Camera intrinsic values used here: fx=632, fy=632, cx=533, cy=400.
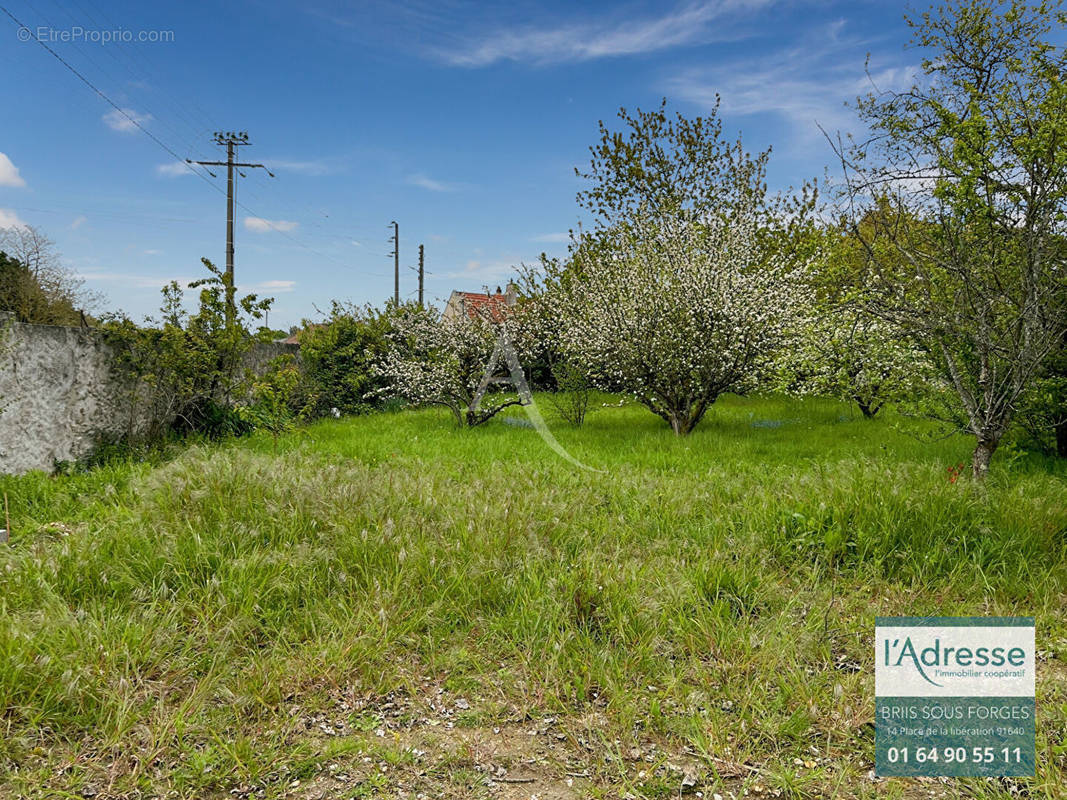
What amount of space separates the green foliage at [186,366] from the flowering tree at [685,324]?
540cm

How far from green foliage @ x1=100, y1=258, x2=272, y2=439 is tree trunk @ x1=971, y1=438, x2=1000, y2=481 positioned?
8998mm

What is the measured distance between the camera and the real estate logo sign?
2572 millimetres

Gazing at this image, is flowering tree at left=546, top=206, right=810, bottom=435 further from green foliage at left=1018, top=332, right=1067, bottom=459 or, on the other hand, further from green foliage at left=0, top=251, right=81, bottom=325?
green foliage at left=0, top=251, right=81, bottom=325

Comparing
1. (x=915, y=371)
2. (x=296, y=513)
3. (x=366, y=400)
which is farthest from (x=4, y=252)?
(x=915, y=371)

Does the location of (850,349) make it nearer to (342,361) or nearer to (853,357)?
(853,357)

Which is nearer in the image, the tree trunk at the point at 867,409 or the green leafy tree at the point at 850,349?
the green leafy tree at the point at 850,349

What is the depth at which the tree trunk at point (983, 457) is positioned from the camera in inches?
225

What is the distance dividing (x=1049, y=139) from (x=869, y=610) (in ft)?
13.7

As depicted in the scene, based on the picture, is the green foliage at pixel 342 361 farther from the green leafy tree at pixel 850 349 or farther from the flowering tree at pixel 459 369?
the green leafy tree at pixel 850 349

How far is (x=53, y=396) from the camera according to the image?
7215mm

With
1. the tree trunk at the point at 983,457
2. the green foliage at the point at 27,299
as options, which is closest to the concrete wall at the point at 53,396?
A: the tree trunk at the point at 983,457

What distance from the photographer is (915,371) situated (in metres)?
7.53

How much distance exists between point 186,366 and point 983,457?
9.38m

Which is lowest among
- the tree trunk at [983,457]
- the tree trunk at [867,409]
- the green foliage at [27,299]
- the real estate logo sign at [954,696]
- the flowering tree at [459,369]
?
Result: the real estate logo sign at [954,696]
